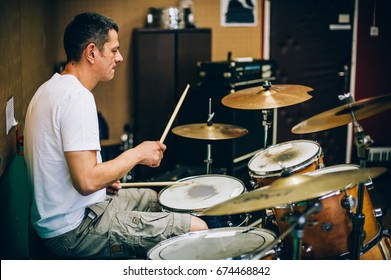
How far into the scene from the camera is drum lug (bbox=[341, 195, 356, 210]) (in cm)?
227

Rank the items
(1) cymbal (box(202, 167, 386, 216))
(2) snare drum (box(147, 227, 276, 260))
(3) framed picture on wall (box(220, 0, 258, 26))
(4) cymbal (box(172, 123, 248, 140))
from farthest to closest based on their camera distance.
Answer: (3) framed picture on wall (box(220, 0, 258, 26)), (4) cymbal (box(172, 123, 248, 140)), (2) snare drum (box(147, 227, 276, 260)), (1) cymbal (box(202, 167, 386, 216))

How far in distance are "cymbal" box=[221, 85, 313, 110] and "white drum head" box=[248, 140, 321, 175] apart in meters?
0.22

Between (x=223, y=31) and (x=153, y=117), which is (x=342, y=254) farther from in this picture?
(x=223, y=31)

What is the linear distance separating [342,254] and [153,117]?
2.64 metres

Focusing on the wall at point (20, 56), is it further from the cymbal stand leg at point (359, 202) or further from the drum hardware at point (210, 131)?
the cymbal stand leg at point (359, 202)

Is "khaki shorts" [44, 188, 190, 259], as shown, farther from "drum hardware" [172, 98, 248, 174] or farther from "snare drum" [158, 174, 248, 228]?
"drum hardware" [172, 98, 248, 174]

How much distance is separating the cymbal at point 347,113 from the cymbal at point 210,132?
0.60m

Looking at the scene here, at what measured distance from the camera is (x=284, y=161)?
2578mm

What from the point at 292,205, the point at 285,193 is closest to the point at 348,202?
the point at 292,205

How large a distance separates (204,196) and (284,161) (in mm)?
420

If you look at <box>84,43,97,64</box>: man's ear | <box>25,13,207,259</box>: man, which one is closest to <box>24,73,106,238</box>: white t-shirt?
<box>25,13,207,259</box>: man

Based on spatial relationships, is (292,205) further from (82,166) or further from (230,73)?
(230,73)

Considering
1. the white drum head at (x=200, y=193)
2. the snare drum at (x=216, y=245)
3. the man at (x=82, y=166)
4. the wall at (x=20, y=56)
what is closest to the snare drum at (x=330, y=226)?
the snare drum at (x=216, y=245)
